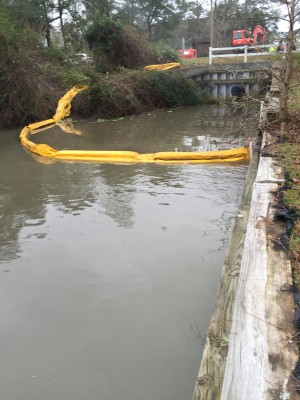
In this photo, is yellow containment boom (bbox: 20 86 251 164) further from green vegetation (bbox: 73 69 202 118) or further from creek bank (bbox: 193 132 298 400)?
green vegetation (bbox: 73 69 202 118)

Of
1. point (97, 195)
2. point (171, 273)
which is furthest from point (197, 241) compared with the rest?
point (97, 195)

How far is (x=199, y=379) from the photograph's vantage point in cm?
212

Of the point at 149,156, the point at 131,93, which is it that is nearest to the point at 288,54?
the point at 149,156

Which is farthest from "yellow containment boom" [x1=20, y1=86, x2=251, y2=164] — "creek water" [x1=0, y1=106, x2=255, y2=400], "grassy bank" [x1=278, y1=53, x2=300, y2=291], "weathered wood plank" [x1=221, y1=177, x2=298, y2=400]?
"weathered wood plank" [x1=221, y1=177, x2=298, y2=400]

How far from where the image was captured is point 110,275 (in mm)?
3729

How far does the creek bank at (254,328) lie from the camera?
5.70 ft

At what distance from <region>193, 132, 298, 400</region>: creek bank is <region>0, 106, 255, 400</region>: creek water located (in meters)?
0.39

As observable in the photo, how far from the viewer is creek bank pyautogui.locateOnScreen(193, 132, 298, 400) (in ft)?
5.70

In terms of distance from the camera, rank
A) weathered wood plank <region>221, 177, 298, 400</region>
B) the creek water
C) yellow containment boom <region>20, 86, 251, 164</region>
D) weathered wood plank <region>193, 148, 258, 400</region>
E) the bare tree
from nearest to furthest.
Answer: weathered wood plank <region>221, 177, 298, 400</region> < weathered wood plank <region>193, 148, 258, 400</region> < the creek water < the bare tree < yellow containment boom <region>20, 86, 251, 164</region>

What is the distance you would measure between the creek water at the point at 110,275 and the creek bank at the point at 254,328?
0.39 m

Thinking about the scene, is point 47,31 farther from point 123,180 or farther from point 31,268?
point 31,268

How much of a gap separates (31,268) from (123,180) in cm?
311

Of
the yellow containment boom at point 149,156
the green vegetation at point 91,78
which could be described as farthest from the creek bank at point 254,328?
the green vegetation at point 91,78

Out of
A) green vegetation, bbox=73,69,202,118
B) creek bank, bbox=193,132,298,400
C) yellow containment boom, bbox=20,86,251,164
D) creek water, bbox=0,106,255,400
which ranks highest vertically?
green vegetation, bbox=73,69,202,118
